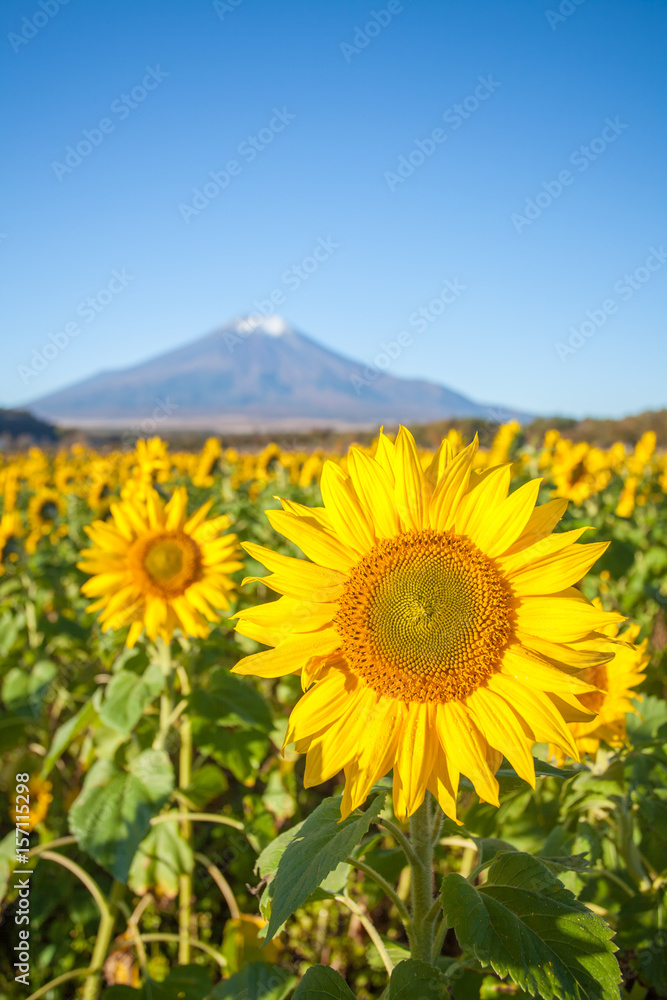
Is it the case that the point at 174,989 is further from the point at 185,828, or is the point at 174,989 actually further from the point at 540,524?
the point at 540,524

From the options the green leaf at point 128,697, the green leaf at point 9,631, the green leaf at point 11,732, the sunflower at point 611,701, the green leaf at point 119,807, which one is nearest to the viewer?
the sunflower at point 611,701

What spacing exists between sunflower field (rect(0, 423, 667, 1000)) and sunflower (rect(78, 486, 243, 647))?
0.04ft

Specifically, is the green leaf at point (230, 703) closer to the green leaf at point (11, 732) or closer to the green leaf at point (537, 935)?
the green leaf at point (537, 935)

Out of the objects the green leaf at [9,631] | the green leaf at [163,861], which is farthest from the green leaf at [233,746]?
the green leaf at [9,631]

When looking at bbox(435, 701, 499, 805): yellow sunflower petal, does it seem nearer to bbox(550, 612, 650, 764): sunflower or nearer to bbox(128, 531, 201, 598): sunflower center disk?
bbox(550, 612, 650, 764): sunflower

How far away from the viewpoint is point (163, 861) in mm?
3080

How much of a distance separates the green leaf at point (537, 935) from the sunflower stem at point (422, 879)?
0.15 meters

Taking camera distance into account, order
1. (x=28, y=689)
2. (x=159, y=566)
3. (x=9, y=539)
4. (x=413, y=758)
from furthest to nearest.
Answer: (x=9, y=539) < (x=28, y=689) < (x=159, y=566) < (x=413, y=758)

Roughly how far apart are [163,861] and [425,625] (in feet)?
7.62

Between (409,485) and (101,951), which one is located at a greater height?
(409,485)

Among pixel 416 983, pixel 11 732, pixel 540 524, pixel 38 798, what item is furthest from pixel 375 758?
pixel 38 798

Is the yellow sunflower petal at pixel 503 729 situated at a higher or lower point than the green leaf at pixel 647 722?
higher

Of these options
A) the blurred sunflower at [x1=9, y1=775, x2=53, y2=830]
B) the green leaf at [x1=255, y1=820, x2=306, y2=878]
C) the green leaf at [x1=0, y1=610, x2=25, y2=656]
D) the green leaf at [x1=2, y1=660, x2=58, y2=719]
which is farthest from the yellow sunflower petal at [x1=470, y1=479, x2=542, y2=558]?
the green leaf at [x1=0, y1=610, x2=25, y2=656]

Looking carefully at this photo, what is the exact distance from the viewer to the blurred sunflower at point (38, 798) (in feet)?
14.5
